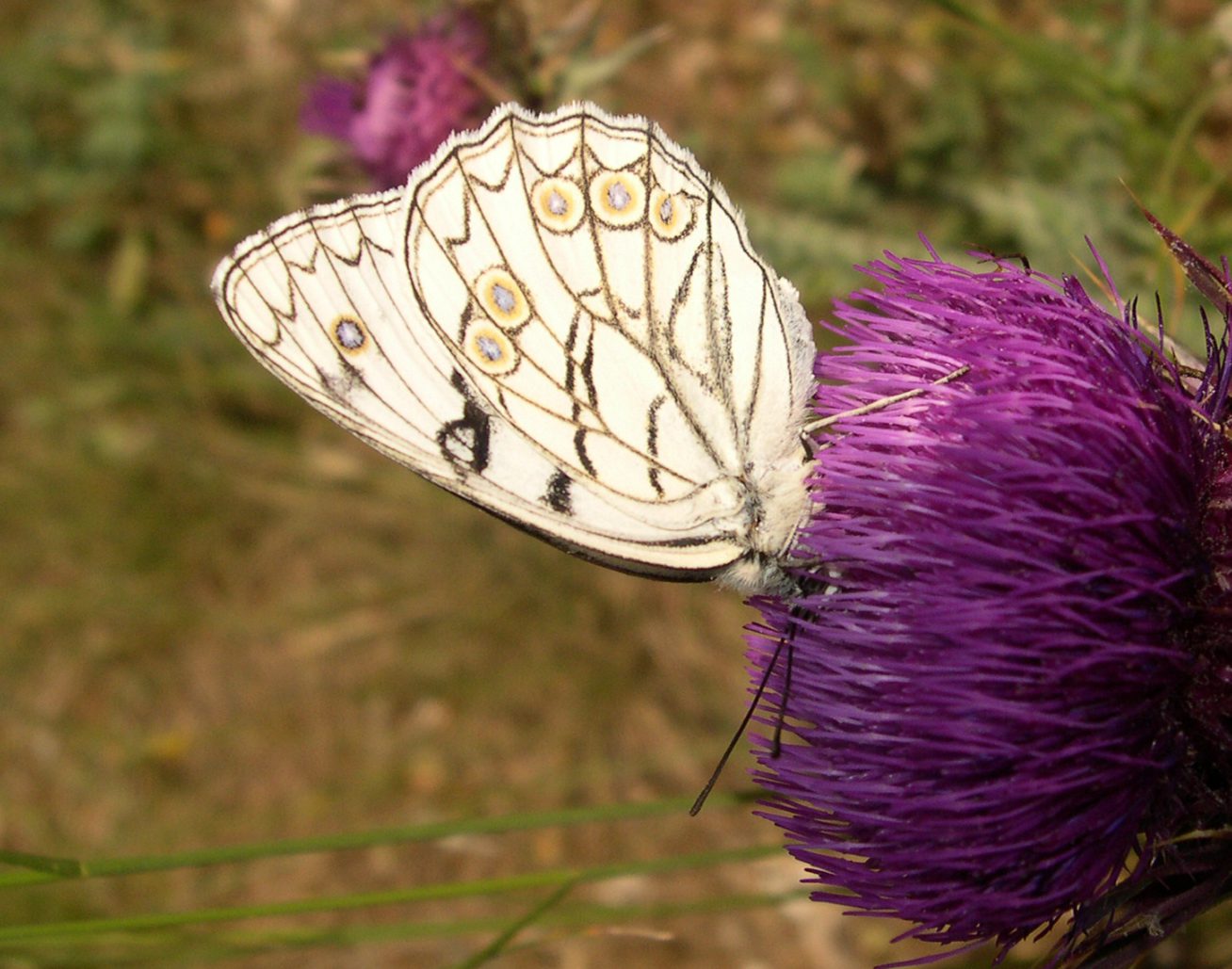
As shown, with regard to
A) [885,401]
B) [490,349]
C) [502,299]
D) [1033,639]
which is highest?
[502,299]

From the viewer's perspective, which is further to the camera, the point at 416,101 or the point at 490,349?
the point at 416,101

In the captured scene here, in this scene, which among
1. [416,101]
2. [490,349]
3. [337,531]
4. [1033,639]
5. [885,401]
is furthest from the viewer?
[337,531]

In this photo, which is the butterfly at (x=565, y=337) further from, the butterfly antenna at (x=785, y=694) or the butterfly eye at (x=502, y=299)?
the butterfly antenna at (x=785, y=694)

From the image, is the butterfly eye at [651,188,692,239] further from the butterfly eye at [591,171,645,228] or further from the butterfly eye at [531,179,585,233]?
the butterfly eye at [531,179,585,233]

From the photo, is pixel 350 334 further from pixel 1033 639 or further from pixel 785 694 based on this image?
pixel 1033 639

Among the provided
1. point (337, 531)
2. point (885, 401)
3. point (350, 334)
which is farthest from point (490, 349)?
point (337, 531)

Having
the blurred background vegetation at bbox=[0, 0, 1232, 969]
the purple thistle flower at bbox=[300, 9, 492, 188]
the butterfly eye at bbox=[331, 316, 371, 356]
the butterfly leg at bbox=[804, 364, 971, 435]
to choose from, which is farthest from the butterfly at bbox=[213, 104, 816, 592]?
the blurred background vegetation at bbox=[0, 0, 1232, 969]

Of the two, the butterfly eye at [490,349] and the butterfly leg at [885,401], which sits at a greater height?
the butterfly eye at [490,349]

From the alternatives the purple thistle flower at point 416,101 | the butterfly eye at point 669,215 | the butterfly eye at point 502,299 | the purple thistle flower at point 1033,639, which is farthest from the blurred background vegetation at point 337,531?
the purple thistle flower at point 1033,639
